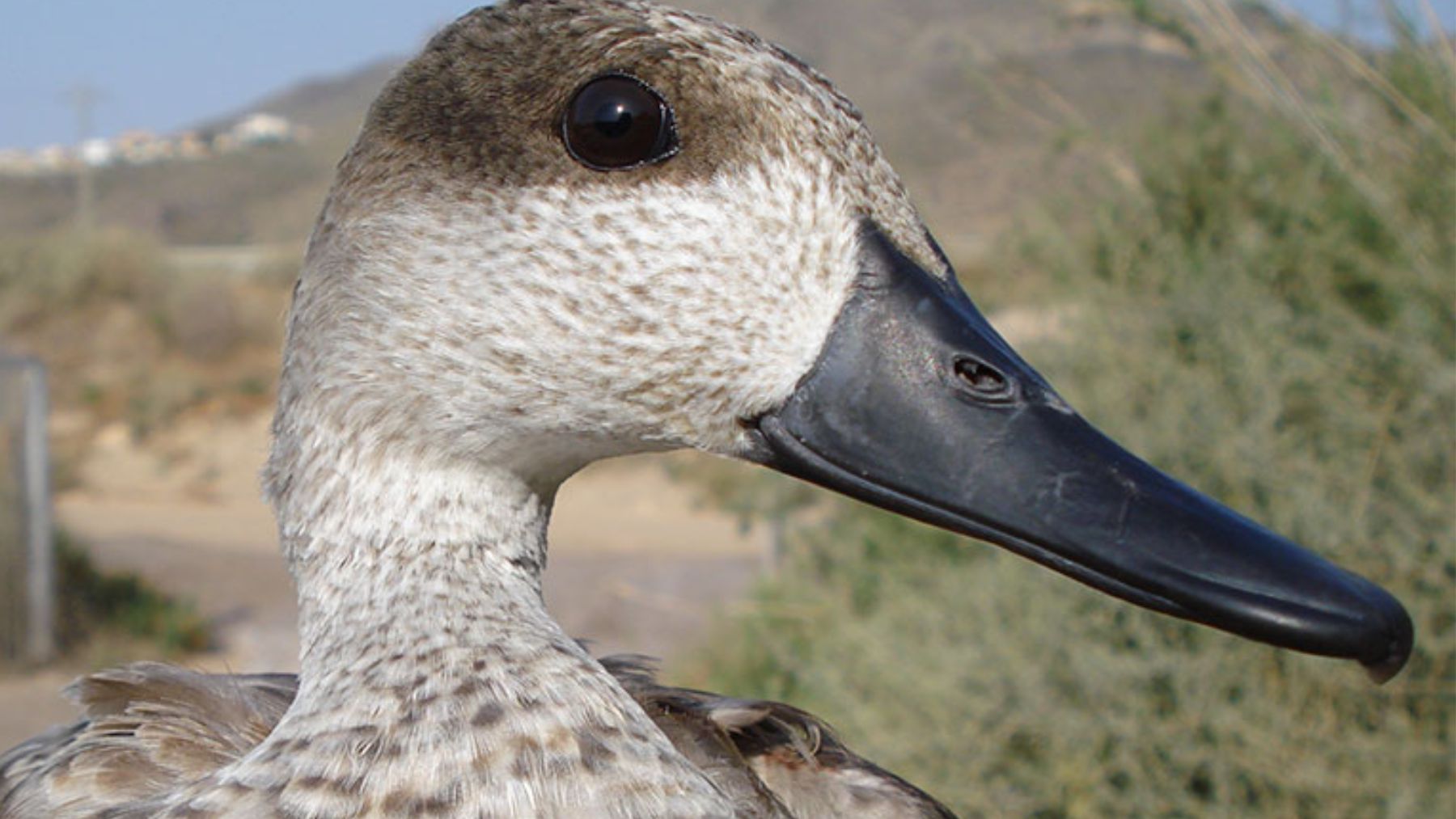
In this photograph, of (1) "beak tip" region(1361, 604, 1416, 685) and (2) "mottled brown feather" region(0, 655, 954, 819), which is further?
(2) "mottled brown feather" region(0, 655, 954, 819)

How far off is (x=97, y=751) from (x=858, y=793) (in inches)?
36.1

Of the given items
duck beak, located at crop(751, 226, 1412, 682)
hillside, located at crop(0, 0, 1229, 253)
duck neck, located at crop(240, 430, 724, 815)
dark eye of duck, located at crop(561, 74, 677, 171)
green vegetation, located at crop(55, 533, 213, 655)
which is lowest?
green vegetation, located at crop(55, 533, 213, 655)

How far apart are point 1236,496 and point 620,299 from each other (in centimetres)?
238

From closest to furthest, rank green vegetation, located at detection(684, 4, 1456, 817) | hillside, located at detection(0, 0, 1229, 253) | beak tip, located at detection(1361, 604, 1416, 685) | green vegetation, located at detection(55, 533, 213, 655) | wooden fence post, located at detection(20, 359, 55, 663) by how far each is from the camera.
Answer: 1. beak tip, located at detection(1361, 604, 1416, 685)
2. green vegetation, located at detection(684, 4, 1456, 817)
3. hillside, located at detection(0, 0, 1229, 253)
4. wooden fence post, located at detection(20, 359, 55, 663)
5. green vegetation, located at detection(55, 533, 213, 655)

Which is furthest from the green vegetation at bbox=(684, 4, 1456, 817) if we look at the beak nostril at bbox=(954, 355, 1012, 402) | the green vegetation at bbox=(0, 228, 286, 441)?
the green vegetation at bbox=(0, 228, 286, 441)

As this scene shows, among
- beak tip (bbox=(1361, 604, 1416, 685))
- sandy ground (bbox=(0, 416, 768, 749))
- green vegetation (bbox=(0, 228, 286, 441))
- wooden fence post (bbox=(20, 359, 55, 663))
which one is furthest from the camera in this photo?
green vegetation (bbox=(0, 228, 286, 441))

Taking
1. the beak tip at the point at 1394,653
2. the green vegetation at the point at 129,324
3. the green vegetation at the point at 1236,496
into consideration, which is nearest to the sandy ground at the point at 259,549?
the green vegetation at the point at 129,324

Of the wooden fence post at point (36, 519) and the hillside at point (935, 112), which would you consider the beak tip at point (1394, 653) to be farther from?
the wooden fence post at point (36, 519)

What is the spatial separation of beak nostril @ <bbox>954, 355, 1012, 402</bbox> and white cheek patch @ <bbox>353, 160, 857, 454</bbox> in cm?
15

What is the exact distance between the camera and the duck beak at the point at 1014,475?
140 cm

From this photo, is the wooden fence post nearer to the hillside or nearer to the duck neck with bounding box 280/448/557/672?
the hillside

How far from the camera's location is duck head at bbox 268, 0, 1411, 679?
149cm

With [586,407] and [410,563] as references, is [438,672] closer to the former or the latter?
[410,563]

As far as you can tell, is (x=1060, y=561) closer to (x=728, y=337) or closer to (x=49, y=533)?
(x=728, y=337)
